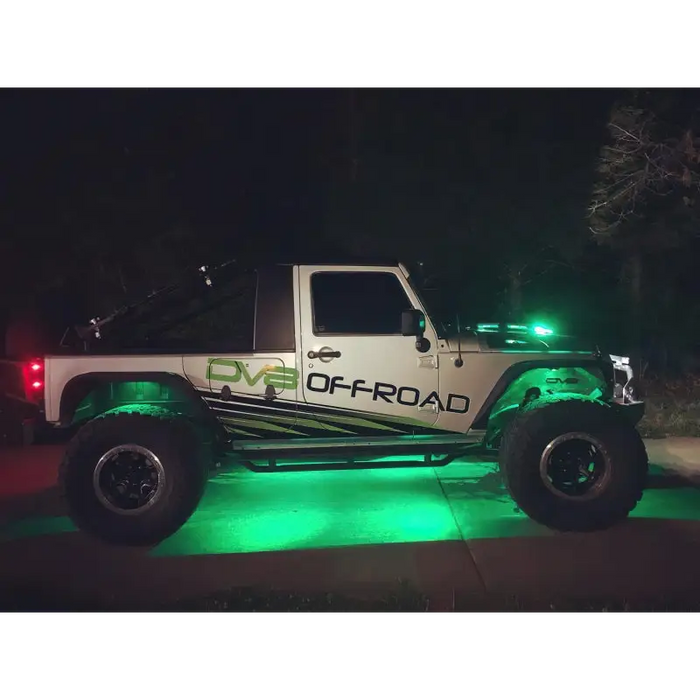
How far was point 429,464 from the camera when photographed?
679 cm

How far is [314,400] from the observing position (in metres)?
6.54

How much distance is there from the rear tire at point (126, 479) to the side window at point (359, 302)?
1.51 meters

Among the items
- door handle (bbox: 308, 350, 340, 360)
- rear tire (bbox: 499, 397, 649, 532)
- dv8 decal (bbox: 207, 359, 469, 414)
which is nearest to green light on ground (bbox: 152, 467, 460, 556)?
rear tire (bbox: 499, 397, 649, 532)

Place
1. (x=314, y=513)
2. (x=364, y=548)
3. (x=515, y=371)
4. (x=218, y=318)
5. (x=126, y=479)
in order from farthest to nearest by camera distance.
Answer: (x=218, y=318) < (x=314, y=513) < (x=515, y=371) < (x=126, y=479) < (x=364, y=548)

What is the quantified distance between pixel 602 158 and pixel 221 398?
7.48m

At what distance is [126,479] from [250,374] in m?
1.25

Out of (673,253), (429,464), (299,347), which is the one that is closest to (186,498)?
(299,347)

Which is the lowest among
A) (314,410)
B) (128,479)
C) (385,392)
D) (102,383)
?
(128,479)

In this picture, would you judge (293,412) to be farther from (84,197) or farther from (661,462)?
(84,197)

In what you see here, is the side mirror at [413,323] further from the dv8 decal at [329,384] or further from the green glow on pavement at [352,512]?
the green glow on pavement at [352,512]

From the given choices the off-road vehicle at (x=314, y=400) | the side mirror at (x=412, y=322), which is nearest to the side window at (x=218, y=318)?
the off-road vehicle at (x=314, y=400)

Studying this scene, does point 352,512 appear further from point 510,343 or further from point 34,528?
point 34,528

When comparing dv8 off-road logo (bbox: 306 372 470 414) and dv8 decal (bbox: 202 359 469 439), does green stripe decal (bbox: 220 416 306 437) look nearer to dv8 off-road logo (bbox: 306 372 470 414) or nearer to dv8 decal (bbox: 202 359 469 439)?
dv8 decal (bbox: 202 359 469 439)

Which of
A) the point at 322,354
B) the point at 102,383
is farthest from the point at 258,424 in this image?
the point at 102,383
